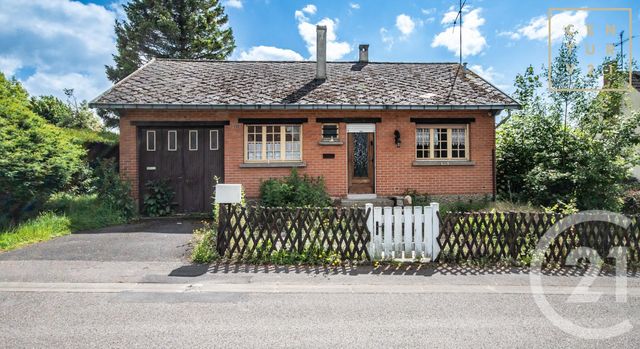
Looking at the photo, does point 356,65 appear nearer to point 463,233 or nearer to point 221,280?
point 463,233

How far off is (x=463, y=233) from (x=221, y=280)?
404cm

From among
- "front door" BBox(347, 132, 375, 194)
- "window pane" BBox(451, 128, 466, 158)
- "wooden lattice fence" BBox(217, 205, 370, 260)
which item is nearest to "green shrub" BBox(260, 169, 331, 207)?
"front door" BBox(347, 132, 375, 194)

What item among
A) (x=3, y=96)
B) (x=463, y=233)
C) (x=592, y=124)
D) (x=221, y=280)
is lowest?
(x=221, y=280)

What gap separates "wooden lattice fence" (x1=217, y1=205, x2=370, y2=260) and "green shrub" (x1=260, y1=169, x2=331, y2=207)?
335 centimetres

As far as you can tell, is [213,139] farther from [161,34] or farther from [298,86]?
[161,34]

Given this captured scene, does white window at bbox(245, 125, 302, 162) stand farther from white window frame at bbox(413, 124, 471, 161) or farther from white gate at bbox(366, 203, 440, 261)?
white gate at bbox(366, 203, 440, 261)

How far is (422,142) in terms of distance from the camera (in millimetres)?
11172

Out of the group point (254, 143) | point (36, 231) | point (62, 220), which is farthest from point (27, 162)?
point (254, 143)

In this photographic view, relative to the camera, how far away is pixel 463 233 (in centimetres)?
593

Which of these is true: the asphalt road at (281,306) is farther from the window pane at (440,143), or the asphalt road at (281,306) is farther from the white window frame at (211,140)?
the window pane at (440,143)

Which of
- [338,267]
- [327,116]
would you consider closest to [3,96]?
[327,116]

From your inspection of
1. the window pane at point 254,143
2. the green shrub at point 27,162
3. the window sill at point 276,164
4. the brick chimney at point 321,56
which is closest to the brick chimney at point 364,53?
the brick chimney at point 321,56

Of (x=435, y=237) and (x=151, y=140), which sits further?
(x=151, y=140)

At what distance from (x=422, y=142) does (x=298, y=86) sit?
453cm
